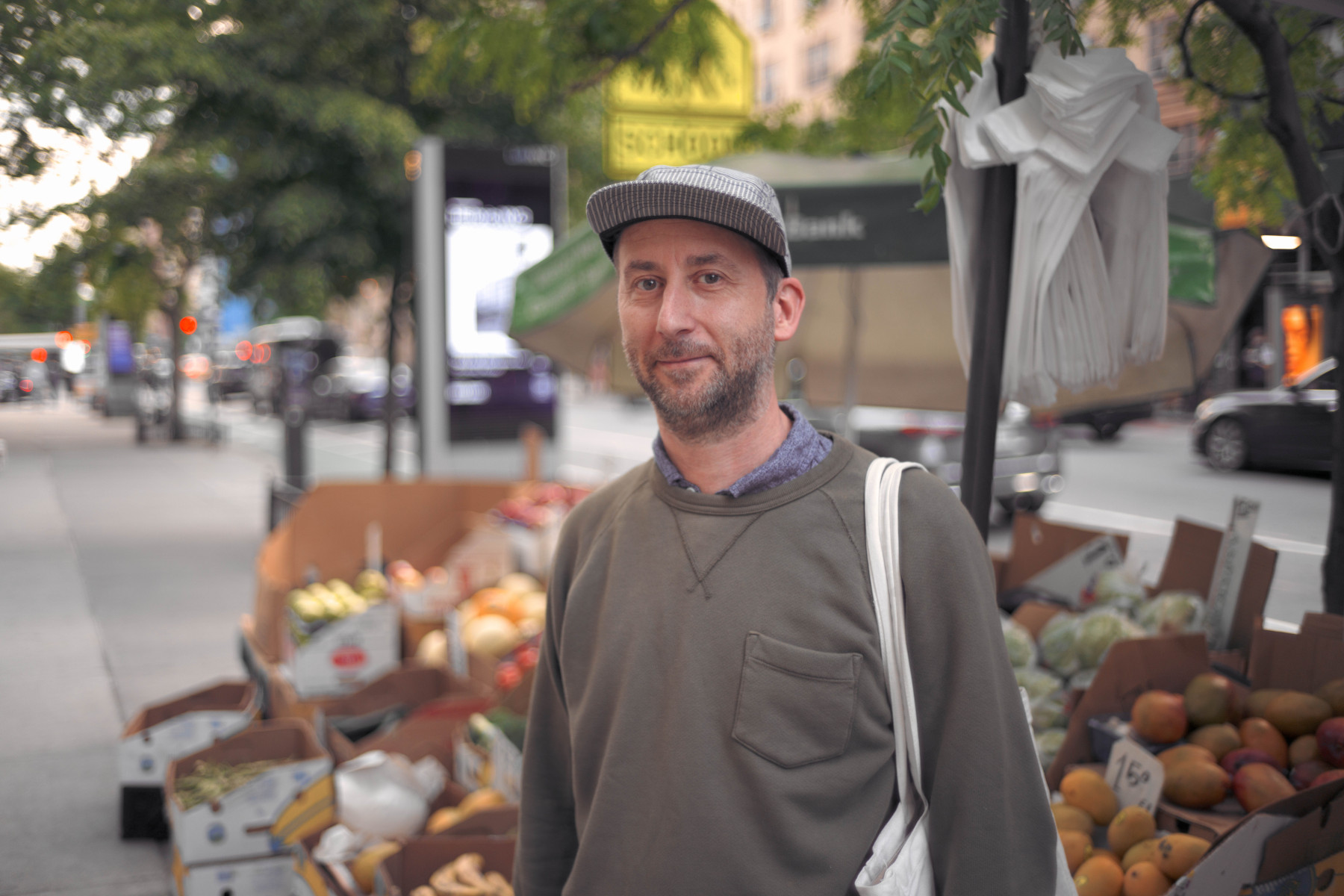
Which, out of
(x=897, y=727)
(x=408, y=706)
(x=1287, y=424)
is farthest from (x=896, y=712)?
(x=1287, y=424)

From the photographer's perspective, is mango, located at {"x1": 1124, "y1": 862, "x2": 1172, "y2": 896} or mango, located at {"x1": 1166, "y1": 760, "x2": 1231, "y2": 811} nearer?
mango, located at {"x1": 1124, "y1": 862, "x2": 1172, "y2": 896}

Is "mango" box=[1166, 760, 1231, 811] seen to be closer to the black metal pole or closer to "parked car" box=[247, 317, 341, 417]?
the black metal pole

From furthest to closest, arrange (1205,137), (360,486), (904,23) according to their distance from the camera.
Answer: (360,486)
(1205,137)
(904,23)

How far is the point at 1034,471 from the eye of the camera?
10.4 meters

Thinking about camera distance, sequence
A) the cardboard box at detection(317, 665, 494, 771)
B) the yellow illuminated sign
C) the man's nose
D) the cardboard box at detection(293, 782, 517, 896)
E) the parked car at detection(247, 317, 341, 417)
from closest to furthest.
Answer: the man's nose, the cardboard box at detection(293, 782, 517, 896), the cardboard box at detection(317, 665, 494, 771), the yellow illuminated sign, the parked car at detection(247, 317, 341, 417)

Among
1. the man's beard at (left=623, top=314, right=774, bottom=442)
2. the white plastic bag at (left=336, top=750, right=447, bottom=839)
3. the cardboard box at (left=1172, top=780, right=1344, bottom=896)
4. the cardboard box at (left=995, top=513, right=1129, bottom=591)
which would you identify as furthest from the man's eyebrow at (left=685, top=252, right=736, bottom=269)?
the cardboard box at (left=995, top=513, right=1129, bottom=591)

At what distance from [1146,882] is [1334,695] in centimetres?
66

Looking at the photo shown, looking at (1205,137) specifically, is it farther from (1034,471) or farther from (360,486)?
(1034,471)

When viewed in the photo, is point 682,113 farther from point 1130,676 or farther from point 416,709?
point 1130,676

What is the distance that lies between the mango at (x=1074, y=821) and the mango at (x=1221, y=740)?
1.07 ft

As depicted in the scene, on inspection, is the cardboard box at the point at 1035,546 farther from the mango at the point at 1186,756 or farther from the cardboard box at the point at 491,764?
the cardboard box at the point at 491,764

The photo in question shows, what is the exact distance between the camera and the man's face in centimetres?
154

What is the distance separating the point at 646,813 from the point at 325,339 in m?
39.2

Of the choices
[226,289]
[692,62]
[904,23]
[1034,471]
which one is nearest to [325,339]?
[226,289]
